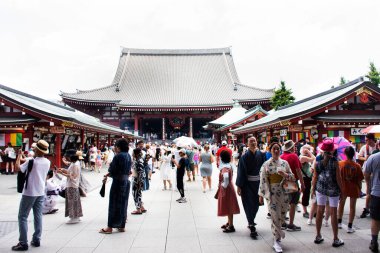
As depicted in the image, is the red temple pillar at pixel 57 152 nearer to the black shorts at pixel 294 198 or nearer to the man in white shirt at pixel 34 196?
the man in white shirt at pixel 34 196

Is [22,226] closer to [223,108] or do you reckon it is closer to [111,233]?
[111,233]

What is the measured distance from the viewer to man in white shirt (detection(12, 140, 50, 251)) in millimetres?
5383

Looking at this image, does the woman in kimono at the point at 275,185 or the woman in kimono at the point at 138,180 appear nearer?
the woman in kimono at the point at 275,185

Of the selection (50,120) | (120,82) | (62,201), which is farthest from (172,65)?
(62,201)

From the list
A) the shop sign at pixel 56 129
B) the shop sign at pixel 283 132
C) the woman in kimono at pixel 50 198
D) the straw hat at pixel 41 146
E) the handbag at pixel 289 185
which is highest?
the shop sign at pixel 56 129

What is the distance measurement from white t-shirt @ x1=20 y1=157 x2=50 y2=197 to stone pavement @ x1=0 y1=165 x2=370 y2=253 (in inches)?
35.0

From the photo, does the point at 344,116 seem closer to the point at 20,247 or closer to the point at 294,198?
the point at 294,198

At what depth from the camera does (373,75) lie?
34.6 meters

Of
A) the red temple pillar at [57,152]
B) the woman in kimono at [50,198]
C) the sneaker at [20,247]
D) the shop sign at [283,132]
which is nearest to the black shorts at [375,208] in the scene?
the sneaker at [20,247]

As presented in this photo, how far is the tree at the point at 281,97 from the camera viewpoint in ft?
127

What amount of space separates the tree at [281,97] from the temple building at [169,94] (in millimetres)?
950

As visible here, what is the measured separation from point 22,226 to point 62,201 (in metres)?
4.94

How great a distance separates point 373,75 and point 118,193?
1376 inches

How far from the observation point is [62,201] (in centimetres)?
1014
